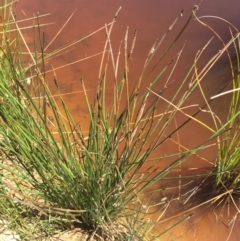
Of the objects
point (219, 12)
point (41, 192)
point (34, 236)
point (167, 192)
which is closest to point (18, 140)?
point (41, 192)

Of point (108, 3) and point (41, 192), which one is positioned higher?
point (108, 3)

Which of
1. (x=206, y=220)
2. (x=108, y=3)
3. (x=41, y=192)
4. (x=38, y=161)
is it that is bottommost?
(x=206, y=220)

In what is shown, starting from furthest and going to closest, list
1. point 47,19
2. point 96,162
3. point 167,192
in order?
point 47,19 → point 167,192 → point 96,162

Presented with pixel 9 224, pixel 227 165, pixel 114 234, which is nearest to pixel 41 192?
pixel 9 224

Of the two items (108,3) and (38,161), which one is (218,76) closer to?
(108,3)

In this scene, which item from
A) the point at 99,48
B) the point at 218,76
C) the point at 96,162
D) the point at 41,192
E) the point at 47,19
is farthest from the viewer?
the point at 47,19

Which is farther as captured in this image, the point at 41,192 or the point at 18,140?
the point at 41,192
